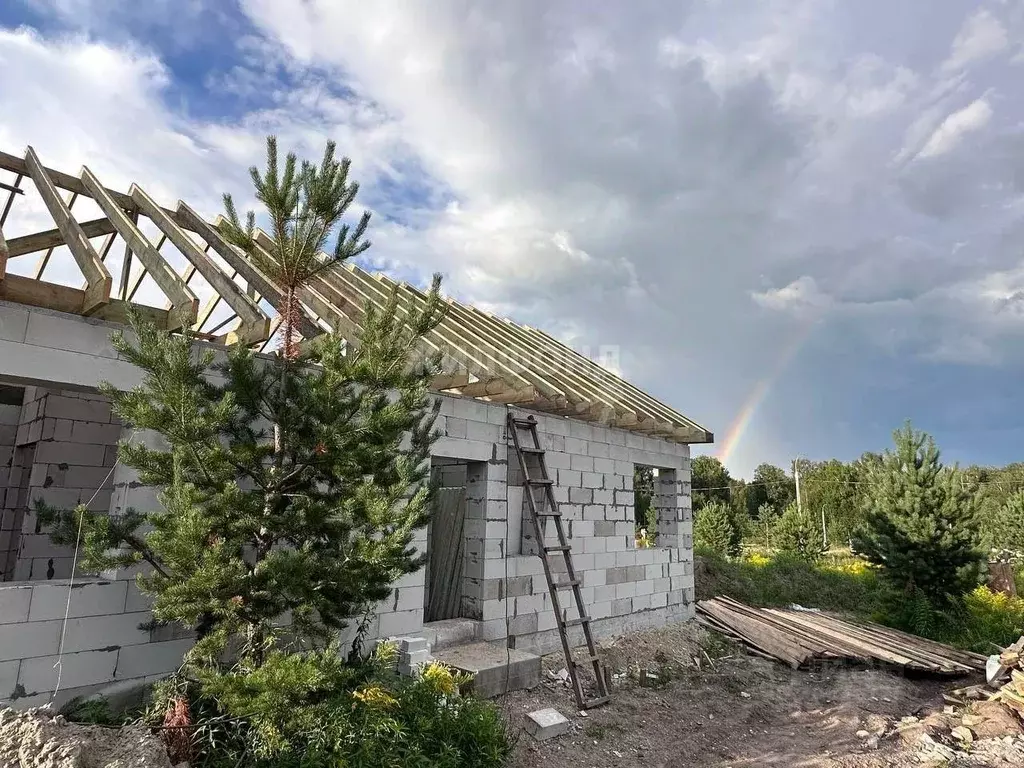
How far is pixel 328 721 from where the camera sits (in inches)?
150

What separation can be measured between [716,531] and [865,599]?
529 cm

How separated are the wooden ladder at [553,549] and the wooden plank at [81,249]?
4.17 m

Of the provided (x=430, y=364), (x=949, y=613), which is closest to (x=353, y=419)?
(x=430, y=364)

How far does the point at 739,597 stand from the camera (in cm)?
1180

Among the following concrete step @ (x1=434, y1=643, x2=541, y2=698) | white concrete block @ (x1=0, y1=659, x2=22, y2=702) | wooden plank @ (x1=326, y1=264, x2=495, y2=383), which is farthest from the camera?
wooden plank @ (x1=326, y1=264, x2=495, y2=383)

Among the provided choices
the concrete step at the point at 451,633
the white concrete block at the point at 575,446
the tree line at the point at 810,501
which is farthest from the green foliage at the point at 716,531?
the concrete step at the point at 451,633

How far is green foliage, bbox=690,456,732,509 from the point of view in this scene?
1460 inches

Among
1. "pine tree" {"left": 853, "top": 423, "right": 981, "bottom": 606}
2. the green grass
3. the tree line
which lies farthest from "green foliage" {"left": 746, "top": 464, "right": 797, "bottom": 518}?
"pine tree" {"left": 853, "top": 423, "right": 981, "bottom": 606}

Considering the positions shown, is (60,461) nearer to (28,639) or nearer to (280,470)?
(28,639)

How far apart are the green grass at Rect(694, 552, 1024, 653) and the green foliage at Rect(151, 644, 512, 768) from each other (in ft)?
27.4

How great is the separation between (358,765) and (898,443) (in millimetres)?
10995

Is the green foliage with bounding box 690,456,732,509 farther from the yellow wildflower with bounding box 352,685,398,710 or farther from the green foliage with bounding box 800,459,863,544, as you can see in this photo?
the yellow wildflower with bounding box 352,685,398,710

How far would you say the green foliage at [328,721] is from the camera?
11.6 ft

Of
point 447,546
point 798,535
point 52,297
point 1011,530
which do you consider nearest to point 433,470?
point 447,546
